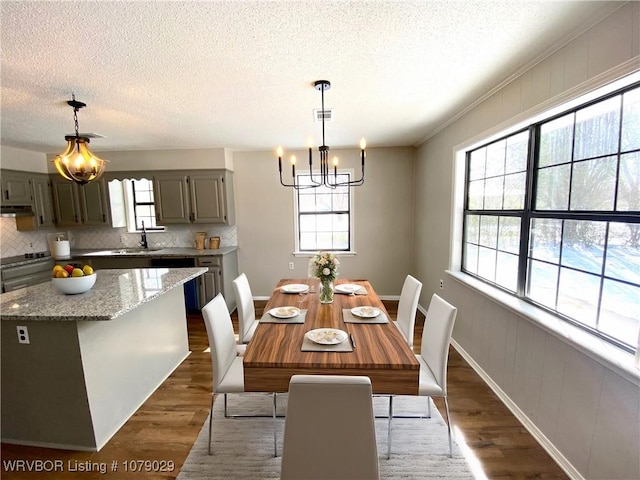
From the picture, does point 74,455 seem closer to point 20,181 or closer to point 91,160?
point 91,160

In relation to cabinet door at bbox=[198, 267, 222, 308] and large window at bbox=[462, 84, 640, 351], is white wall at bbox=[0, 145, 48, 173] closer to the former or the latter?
cabinet door at bbox=[198, 267, 222, 308]

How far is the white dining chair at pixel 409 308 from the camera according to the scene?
2.30 metres

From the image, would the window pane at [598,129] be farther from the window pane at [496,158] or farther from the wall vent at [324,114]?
the wall vent at [324,114]

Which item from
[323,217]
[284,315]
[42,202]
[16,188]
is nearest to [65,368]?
[284,315]

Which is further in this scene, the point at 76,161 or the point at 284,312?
the point at 76,161

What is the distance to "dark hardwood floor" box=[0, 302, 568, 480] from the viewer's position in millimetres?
1616

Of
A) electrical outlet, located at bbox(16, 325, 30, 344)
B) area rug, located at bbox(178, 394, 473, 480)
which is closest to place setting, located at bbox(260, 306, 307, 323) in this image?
area rug, located at bbox(178, 394, 473, 480)

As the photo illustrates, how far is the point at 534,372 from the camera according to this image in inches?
72.9

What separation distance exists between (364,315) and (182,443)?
57.8 inches

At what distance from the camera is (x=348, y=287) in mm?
2703

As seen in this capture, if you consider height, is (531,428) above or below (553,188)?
below

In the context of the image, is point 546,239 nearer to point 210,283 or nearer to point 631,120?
point 631,120

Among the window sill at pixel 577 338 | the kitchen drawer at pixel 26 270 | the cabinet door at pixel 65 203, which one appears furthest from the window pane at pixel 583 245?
the cabinet door at pixel 65 203

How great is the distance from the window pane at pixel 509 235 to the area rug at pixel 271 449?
4.65ft
